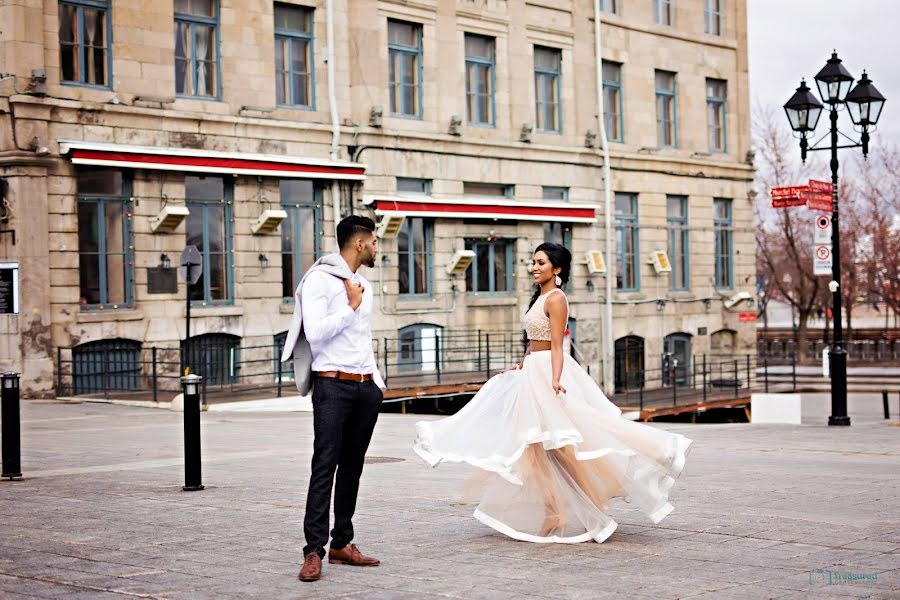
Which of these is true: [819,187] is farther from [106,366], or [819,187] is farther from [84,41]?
[84,41]

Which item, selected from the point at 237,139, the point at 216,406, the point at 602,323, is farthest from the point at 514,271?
the point at 216,406

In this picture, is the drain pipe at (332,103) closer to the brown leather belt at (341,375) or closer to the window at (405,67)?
the window at (405,67)

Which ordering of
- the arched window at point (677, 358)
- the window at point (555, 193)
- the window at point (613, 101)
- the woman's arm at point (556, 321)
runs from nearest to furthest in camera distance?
the woman's arm at point (556, 321), the window at point (555, 193), the window at point (613, 101), the arched window at point (677, 358)

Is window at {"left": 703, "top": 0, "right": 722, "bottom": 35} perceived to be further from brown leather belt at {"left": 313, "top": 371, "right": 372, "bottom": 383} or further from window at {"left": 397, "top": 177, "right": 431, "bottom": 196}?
brown leather belt at {"left": 313, "top": 371, "right": 372, "bottom": 383}

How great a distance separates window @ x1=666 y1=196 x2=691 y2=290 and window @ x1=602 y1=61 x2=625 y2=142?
2901mm

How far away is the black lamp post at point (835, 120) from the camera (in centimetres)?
2169

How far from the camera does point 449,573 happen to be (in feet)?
23.9

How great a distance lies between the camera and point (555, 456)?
8555 millimetres

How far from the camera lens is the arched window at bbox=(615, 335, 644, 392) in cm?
3494

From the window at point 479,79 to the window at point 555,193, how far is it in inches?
98.4

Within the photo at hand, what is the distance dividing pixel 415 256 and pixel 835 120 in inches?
436

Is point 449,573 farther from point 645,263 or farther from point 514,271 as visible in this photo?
point 645,263

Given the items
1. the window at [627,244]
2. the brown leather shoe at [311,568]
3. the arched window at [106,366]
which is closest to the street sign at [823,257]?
the arched window at [106,366]

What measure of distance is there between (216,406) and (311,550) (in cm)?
1565
